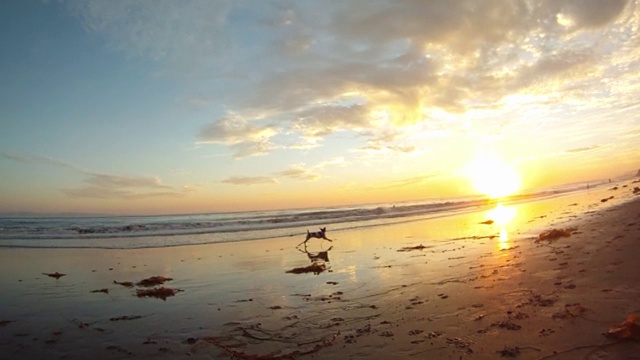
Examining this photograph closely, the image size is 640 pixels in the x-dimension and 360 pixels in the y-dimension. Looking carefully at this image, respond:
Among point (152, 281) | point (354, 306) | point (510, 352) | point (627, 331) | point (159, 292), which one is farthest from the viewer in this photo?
point (152, 281)

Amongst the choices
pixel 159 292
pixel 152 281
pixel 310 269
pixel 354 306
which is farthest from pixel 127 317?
pixel 310 269

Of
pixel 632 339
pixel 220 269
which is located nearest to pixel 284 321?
pixel 632 339

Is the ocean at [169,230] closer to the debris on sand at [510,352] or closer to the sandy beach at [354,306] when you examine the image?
the sandy beach at [354,306]

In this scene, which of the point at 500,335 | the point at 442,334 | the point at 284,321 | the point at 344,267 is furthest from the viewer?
the point at 344,267

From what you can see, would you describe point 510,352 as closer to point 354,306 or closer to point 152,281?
point 354,306

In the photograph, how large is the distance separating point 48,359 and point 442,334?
6766 mm

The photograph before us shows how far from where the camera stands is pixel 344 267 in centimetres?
1456

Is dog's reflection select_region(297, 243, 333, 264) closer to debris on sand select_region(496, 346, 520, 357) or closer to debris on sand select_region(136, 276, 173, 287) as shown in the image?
debris on sand select_region(136, 276, 173, 287)

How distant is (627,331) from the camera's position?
510 cm

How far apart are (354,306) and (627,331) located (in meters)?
5.10

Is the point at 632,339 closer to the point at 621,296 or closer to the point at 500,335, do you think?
the point at 500,335

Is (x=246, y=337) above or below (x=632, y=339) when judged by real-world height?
below

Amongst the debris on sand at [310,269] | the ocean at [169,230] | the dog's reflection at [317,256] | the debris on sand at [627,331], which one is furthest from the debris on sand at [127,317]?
the ocean at [169,230]

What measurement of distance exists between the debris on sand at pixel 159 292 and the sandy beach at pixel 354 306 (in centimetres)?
9
